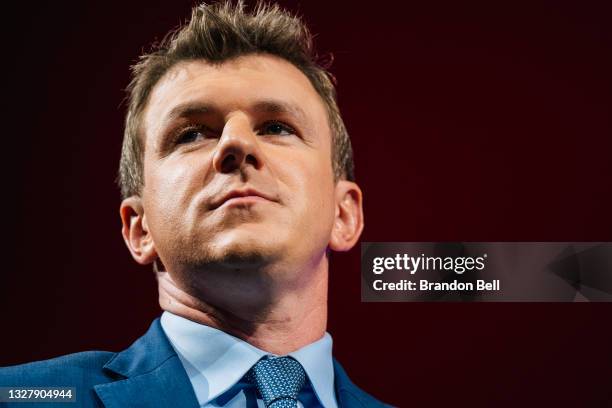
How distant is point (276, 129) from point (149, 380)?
0.59 metres

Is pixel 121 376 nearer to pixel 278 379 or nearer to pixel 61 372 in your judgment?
pixel 61 372

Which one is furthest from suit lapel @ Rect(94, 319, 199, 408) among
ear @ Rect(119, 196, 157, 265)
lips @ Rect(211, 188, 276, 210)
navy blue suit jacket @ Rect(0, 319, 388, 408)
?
lips @ Rect(211, 188, 276, 210)

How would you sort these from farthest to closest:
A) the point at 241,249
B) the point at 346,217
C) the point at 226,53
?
the point at 346,217 < the point at 226,53 < the point at 241,249

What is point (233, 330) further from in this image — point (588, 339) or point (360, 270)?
point (588, 339)

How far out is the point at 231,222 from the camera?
1693 millimetres

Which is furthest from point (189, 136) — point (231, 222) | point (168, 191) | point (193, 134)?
point (231, 222)

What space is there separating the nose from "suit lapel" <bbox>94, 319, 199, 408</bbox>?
1.29 ft

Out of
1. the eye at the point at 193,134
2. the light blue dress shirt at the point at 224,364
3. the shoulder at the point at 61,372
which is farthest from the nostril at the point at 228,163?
the shoulder at the point at 61,372

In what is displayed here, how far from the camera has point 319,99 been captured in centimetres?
201

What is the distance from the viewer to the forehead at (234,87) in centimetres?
184

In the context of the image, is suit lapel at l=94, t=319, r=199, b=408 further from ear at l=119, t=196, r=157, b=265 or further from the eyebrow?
the eyebrow

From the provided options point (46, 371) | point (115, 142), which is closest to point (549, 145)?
point (115, 142)

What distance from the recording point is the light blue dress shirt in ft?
5.66

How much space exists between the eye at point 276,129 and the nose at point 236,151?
105mm
